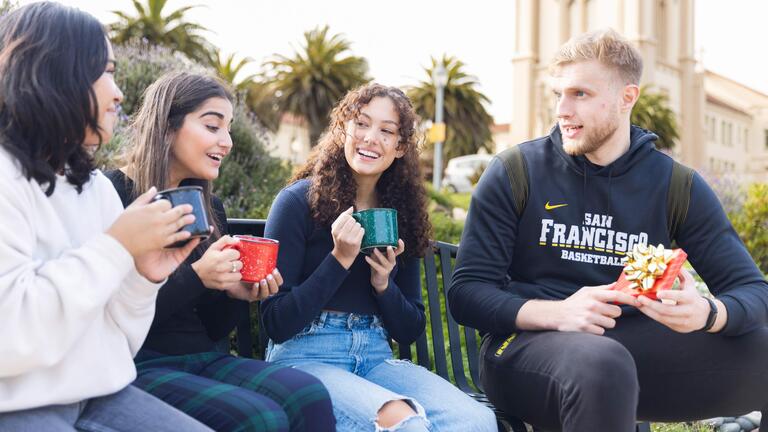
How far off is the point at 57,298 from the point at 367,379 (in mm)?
1485

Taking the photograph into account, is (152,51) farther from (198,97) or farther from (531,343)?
(531,343)

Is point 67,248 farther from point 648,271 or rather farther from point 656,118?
point 656,118

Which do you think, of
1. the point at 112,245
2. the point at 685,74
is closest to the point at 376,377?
the point at 112,245

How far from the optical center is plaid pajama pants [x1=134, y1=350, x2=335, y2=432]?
89.6 inches

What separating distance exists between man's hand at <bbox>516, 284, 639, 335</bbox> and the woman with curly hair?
0.41m

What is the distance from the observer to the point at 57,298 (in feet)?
5.71

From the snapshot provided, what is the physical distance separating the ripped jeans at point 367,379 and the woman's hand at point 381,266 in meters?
0.19

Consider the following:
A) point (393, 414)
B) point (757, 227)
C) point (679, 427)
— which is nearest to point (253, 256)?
point (393, 414)

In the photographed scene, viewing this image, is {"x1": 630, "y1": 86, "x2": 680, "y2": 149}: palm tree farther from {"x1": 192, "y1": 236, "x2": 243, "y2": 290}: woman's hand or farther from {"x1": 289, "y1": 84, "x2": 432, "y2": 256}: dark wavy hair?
{"x1": 192, "y1": 236, "x2": 243, "y2": 290}: woman's hand

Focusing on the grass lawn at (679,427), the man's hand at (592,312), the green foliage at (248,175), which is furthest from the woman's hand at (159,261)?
the green foliage at (248,175)

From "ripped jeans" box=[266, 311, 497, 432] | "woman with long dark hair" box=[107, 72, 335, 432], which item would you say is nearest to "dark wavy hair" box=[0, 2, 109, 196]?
"woman with long dark hair" box=[107, 72, 335, 432]

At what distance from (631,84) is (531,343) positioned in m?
1.24

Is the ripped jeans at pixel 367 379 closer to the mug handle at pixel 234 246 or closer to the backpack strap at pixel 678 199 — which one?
the mug handle at pixel 234 246

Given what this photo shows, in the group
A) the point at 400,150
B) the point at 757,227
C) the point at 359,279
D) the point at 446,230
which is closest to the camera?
the point at 359,279
